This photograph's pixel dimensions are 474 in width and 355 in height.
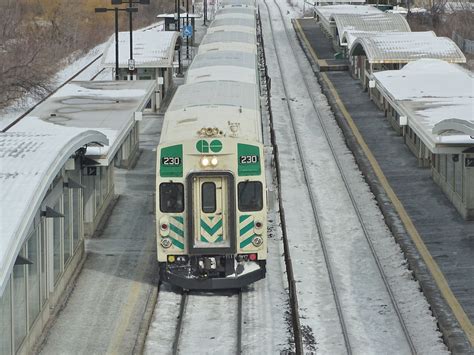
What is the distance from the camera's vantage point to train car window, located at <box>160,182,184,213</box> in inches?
842

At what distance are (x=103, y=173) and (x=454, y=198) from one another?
31.0 ft

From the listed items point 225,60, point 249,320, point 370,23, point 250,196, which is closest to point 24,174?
point 250,196

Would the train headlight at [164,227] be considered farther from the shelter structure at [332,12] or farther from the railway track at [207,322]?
the shelter structure at [332,12]

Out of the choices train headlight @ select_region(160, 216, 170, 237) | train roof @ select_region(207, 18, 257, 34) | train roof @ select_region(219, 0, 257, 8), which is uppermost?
train roof @ select_region(219, 0, 257, 8)

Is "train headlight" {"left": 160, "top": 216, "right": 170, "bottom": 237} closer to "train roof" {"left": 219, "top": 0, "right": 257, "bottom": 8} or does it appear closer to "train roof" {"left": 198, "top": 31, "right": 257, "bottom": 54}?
"train roof" {"left": 198, "top": 31, "right": 257, "bottom": 54}

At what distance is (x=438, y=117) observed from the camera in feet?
105

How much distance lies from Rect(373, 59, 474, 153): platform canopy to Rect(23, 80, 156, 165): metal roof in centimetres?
809

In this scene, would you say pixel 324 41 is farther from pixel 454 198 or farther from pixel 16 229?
pixel 16 229

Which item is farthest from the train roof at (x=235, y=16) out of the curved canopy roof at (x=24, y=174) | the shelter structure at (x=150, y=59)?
the curved canopy roof at (x=24, y=174)

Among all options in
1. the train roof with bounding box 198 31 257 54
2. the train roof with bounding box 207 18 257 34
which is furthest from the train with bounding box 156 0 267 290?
the train roof with bounding box 207 18 257 34

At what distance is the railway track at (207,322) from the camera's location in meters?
20.0

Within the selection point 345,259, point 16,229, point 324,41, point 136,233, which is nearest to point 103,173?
point 136,233

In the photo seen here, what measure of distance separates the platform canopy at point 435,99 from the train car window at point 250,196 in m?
6.36

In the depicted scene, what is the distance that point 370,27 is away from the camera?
199 ft
